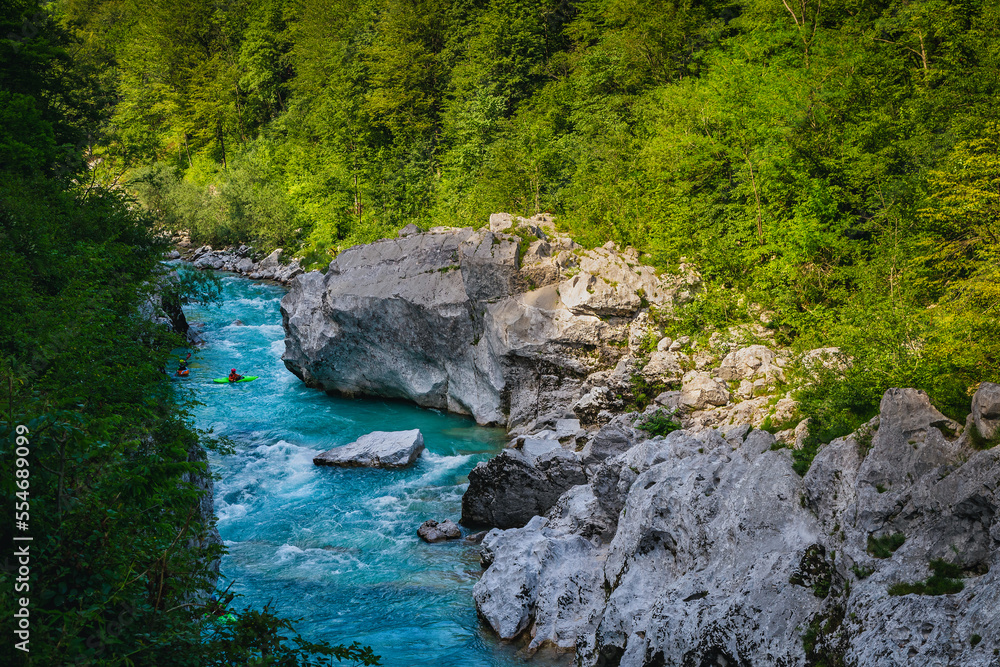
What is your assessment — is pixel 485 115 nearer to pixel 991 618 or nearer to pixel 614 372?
pixel 614 372

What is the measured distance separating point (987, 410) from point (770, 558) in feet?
10.4

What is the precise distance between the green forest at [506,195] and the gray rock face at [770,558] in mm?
1266

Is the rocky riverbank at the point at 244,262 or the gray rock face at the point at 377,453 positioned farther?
the rocky riverbank at the point at 244,262

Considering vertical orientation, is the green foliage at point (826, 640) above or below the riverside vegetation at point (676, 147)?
below

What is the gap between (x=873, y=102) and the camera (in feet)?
63.9

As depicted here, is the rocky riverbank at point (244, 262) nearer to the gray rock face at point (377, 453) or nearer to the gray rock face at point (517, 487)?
the gray rock face at point (377, 453)

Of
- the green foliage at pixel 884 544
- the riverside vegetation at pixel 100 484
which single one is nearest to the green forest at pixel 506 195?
the riverside vegetation at pixel 100 484

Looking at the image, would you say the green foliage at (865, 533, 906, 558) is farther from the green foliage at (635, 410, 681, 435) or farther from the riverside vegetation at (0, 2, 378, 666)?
the green foliage at (635, 410, 681, 435)

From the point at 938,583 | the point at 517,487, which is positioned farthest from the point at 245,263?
the point at 938,583

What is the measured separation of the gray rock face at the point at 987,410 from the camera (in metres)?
7.16

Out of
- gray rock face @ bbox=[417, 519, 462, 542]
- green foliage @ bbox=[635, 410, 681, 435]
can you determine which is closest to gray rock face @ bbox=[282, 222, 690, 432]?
green foliage @ bbox=[635, 410, 681, 435]

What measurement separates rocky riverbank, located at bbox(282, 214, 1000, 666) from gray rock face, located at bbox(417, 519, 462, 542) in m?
0.62

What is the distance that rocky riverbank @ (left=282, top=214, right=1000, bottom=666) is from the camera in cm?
707

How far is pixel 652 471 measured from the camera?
37.8ft
